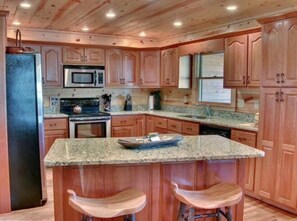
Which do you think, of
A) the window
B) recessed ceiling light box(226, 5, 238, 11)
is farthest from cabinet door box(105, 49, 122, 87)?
recessed ceiling light box(226, 5, 238, 11)

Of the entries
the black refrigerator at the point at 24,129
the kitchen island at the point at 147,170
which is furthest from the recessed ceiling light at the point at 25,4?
the kitchen island at the point at 147,170

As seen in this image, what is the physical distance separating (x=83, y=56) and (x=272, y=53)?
3315mm

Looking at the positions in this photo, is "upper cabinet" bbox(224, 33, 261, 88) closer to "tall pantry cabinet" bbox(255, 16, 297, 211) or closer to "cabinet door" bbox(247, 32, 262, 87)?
"cabinet door" bbox(247, 32, 262, 87)

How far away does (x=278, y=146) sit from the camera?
3400 mm

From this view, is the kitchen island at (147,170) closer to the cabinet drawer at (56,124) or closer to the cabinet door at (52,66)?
the cabinet drawer at (56,124)

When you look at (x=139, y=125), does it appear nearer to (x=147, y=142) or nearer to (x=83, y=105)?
(x=83, y=105)

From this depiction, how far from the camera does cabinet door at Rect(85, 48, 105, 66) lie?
546 cm

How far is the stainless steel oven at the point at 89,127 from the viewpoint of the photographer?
5051 mm

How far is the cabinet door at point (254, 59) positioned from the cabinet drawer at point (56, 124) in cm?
303

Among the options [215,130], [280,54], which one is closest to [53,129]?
[215,130]

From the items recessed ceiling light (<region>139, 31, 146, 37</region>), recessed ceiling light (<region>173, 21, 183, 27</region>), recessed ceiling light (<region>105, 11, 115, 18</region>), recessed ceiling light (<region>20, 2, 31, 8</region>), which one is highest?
recessed ceiling light (<region>139, 31, 146, 37</region>)

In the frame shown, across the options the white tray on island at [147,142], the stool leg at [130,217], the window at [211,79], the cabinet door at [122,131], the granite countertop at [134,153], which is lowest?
the stool leg at [130,217]

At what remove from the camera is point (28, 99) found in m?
3.37

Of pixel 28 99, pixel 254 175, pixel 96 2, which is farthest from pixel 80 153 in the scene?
pixel 254 175
